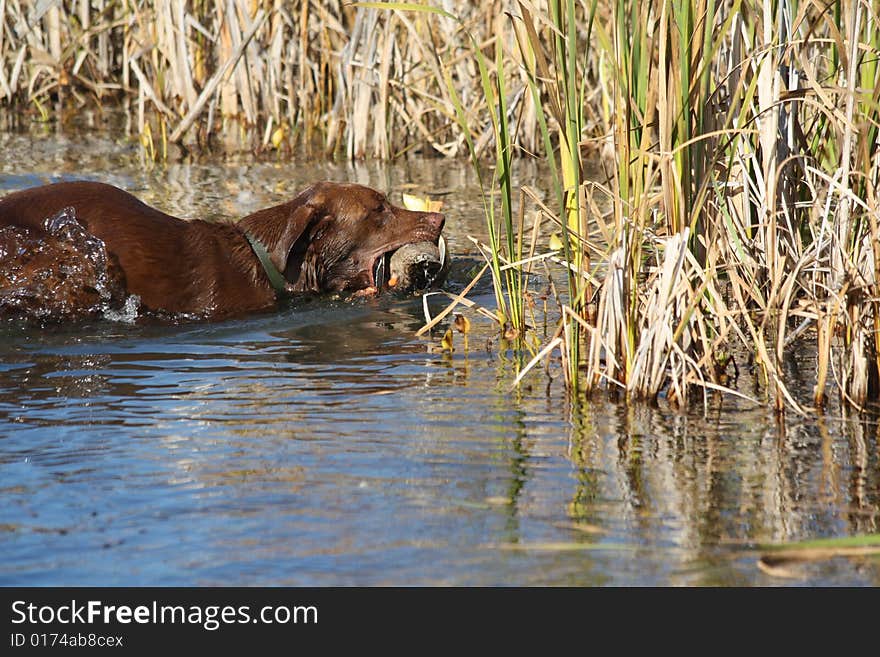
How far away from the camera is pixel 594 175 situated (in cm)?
1198

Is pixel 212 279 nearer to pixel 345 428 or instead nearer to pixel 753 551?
pixel 345 428

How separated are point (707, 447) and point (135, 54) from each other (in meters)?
9.33

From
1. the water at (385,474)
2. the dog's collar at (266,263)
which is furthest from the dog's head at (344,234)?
the water at (385,474)

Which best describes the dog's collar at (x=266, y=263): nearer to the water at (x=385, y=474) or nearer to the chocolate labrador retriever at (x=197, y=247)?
the chocolate labrador retriever at (x=197, y=247)

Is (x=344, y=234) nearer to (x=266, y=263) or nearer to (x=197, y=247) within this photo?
(x=266, y=263)

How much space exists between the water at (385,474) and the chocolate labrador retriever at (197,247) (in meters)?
0.51

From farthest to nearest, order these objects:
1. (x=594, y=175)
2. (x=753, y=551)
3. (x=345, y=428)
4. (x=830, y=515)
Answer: (x=594, y=175)
(x=345, y=428)
(x=830, y=515)
(x=753, y=551)

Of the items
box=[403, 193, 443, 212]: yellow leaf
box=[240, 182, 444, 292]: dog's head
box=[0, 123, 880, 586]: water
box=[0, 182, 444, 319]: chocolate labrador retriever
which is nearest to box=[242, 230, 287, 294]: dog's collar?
box=[0, 182, 444, 319]: chocolate labrador retriever

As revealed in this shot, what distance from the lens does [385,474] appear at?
4.05 m

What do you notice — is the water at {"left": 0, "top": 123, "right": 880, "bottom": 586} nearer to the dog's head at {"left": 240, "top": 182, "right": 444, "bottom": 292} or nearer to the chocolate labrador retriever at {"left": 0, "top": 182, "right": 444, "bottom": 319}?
the chocolate labrador retriever at {"left": 0, "top": 182, "right": 444, "bottom": 319}

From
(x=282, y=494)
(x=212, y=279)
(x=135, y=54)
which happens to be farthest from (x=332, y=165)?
(x=282, y=494)

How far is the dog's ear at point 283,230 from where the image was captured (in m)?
7.30

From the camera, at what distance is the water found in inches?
132
